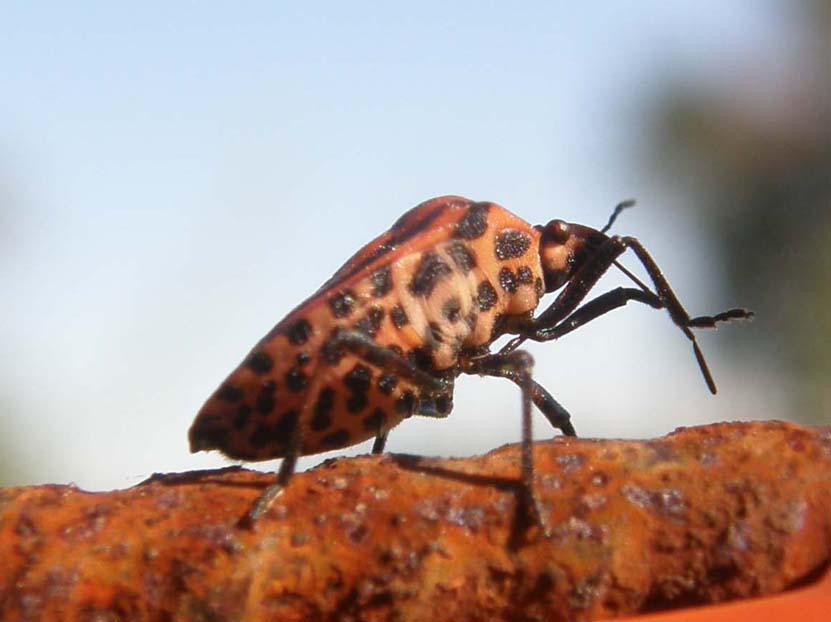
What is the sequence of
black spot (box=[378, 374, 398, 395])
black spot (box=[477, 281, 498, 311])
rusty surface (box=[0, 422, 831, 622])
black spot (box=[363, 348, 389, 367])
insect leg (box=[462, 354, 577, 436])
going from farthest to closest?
black spot (box=[477, 281, 498, 311])
insect leg (box=[462, 354, 577, 436])
black spot (box=[378, 374, 398, 395])
black spot (box=[363, 348, 389, 367])
rusty surface (box=[0, 422, 831, 622])

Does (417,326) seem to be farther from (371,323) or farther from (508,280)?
(508,280)

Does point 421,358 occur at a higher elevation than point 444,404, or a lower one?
higher

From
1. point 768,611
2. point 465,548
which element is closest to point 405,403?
point 465,548

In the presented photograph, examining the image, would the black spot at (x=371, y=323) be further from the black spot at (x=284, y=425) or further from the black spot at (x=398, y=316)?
the black spot at (x=284, y=425)

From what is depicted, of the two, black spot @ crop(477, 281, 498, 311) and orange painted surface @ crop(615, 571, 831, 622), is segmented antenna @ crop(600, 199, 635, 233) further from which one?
orange painted surface @ crop(615, 571, 831, 622)

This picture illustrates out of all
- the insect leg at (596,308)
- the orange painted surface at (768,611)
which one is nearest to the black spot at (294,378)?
the insect leg at (596,308)

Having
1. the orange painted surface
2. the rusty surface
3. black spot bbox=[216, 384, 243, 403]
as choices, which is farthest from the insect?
the orange painted surface

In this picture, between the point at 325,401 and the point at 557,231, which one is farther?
the point at 557,231
